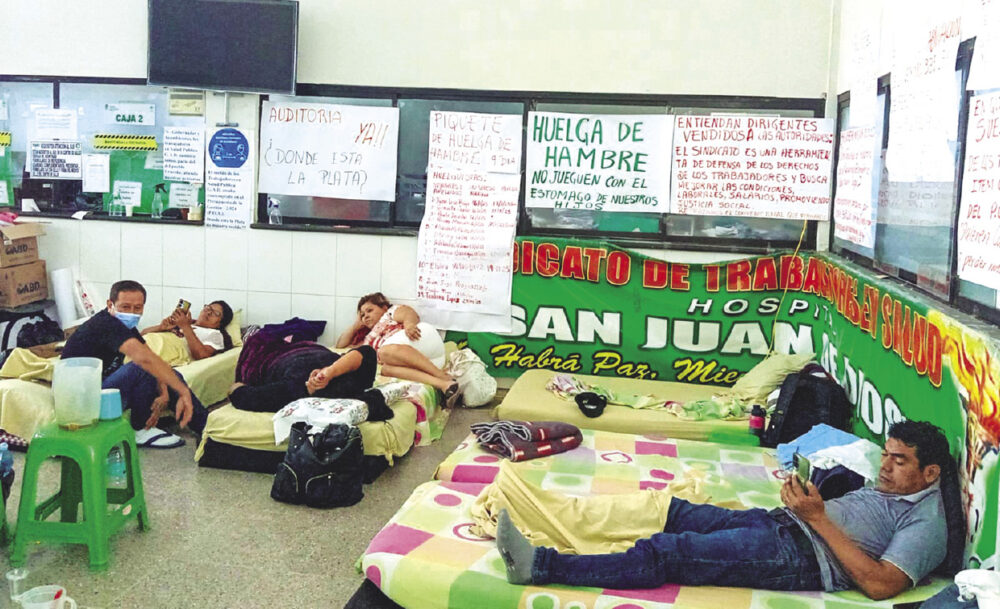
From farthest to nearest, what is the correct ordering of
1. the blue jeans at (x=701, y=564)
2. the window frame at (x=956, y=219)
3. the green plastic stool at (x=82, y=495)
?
the green plastic stool at (x=82, y=495) < the window frame at (x=956, y=219) < the blue jeans at (x=701, y=564)

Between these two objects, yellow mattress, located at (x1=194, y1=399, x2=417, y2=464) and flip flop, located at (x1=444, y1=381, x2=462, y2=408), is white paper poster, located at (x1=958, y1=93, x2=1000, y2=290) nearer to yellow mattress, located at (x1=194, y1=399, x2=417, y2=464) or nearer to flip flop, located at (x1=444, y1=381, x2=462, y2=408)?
yellow mattress, located at (x1=194, y1=399, x2=417, y2=464)

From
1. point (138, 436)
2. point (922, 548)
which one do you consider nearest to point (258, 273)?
point (138, 436)

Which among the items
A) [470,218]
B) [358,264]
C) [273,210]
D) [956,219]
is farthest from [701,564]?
[273,210]

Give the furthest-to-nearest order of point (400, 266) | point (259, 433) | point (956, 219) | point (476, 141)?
point (400, 266)
point (476, 141)
point (259, 433)
point (956, 219)

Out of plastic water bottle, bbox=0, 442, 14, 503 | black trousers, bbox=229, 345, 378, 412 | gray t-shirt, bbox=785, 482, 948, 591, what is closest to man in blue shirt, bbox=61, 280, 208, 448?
black trousers, bbox=229, 345, 378, 412

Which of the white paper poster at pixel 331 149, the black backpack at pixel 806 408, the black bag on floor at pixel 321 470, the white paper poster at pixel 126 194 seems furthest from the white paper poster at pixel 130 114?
the black backpack at pixel 806 408

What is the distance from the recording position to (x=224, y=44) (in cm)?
661

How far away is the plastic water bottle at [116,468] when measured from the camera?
4.48 meters

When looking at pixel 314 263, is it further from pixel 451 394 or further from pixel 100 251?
pixel 100 251

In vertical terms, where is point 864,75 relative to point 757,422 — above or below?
above

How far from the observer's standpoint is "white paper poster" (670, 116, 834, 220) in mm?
6141

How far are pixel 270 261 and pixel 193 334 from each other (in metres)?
0.81

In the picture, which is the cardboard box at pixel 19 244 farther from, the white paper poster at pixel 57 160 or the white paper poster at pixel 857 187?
the white paper poster at pixel 857 187

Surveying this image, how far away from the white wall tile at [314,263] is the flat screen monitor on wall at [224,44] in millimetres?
1016
